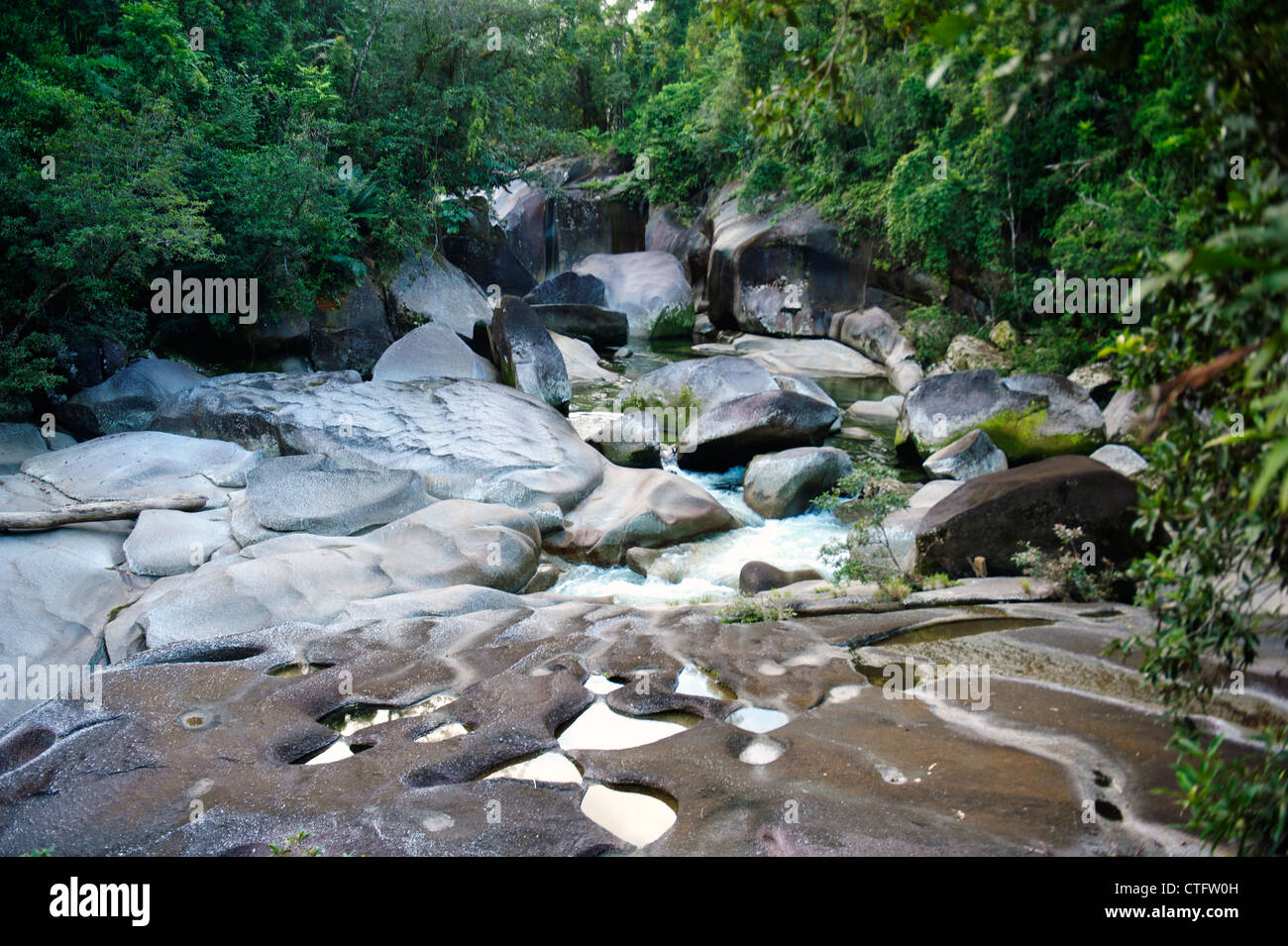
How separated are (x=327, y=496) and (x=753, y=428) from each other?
611 centimetres

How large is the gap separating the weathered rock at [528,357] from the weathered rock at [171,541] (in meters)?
6.26

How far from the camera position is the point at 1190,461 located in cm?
227

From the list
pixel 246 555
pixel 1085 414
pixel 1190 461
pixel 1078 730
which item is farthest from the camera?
pixel 1085 414

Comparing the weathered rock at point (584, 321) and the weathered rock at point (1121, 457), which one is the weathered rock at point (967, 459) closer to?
the weathered rock at point (1121, 457)

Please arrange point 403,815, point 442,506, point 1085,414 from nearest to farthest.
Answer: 1. point 403,815
2. point 442,506
3. point 1085,414

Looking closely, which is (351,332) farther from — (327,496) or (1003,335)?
(1003,335)

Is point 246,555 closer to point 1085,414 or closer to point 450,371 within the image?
point 450,371

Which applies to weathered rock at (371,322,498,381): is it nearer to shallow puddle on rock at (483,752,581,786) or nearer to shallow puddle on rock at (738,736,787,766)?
shallow puddle on rock at (483,752,581,786)

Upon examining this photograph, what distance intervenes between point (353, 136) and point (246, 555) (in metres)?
11.8

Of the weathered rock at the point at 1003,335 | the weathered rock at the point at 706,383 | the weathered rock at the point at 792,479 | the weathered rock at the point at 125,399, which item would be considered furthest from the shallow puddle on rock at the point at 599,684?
the weathered rock at the point at 1003,335

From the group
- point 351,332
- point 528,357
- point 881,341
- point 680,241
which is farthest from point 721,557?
point 680,241

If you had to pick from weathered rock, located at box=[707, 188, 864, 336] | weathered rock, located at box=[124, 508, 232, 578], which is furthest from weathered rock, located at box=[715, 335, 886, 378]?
weathered rock, located at box=[124, 508, 232, 578]

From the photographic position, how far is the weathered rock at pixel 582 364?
1728 centimetres
